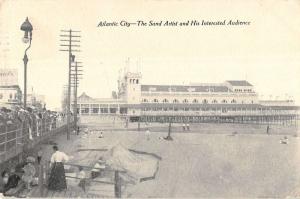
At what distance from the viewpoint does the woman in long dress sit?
5980 millimetres

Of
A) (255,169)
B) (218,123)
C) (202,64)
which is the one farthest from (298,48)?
(218,123)

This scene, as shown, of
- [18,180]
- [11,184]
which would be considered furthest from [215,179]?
[11,184]

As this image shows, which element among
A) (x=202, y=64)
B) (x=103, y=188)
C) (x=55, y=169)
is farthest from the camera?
(x=202, y=64)

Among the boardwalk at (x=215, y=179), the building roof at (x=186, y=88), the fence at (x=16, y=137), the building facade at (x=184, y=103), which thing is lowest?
the boardwalk at (x=215, y=179)

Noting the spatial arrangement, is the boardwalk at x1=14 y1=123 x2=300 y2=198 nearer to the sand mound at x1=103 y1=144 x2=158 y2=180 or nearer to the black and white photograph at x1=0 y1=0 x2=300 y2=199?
the black and white photograph at x1=0 y1=0 x2=300 y2=199

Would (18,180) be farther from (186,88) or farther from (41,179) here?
(186,88)

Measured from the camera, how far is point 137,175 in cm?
805

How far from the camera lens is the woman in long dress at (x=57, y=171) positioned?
598 centimetres

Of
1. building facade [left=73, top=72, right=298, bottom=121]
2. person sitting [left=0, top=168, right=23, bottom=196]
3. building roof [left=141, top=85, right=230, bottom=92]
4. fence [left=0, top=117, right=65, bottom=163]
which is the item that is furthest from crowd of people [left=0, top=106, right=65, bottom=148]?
building roof [left=141, top=85, right=230, bottom=92]

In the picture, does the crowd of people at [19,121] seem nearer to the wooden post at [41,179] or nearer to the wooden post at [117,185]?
the wooden post at [41,179]

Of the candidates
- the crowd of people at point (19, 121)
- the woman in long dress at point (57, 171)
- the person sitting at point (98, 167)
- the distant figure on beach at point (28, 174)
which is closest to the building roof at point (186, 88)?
the crowd of people at point (19, 121)

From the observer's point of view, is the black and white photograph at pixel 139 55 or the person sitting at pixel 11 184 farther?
the black and white photograph at pixel 139 55

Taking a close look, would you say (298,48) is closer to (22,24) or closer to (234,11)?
(234,11)

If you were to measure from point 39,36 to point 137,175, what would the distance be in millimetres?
2943
